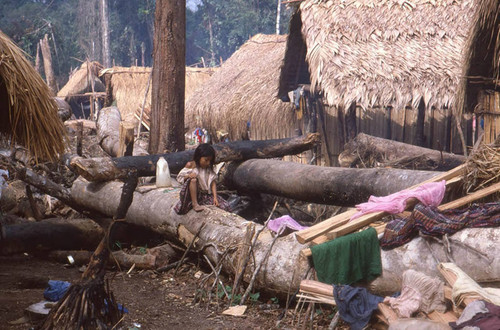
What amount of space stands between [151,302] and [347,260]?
207 centimetres

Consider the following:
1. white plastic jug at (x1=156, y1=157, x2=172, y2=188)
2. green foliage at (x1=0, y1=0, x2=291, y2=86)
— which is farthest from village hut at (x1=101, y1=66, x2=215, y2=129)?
white plastic jug at (x1=156, y1=157, x2=172, y2=188)

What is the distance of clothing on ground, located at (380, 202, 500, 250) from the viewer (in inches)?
198

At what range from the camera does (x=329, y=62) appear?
35.0ft

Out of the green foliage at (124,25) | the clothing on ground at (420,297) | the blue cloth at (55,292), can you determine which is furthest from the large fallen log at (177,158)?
the green foliage at (124,25)

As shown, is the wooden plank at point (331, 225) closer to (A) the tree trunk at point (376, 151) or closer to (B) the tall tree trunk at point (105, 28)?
(A) the tree trunk at point (376, 151)

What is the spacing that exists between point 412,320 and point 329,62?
715 cm

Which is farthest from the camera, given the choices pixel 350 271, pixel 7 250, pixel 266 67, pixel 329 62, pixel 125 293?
pixel 266 67

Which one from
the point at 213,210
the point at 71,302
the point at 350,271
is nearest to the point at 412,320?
the point at 350,271

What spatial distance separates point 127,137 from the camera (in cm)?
881

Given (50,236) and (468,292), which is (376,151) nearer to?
(50,236)

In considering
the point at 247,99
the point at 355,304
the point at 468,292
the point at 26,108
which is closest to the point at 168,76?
the point at 247,99

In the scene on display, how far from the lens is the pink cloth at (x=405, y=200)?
560 centimetres

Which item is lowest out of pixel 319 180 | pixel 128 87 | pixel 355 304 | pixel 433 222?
pixel 355 304

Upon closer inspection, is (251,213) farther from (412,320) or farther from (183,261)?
(412,320)
